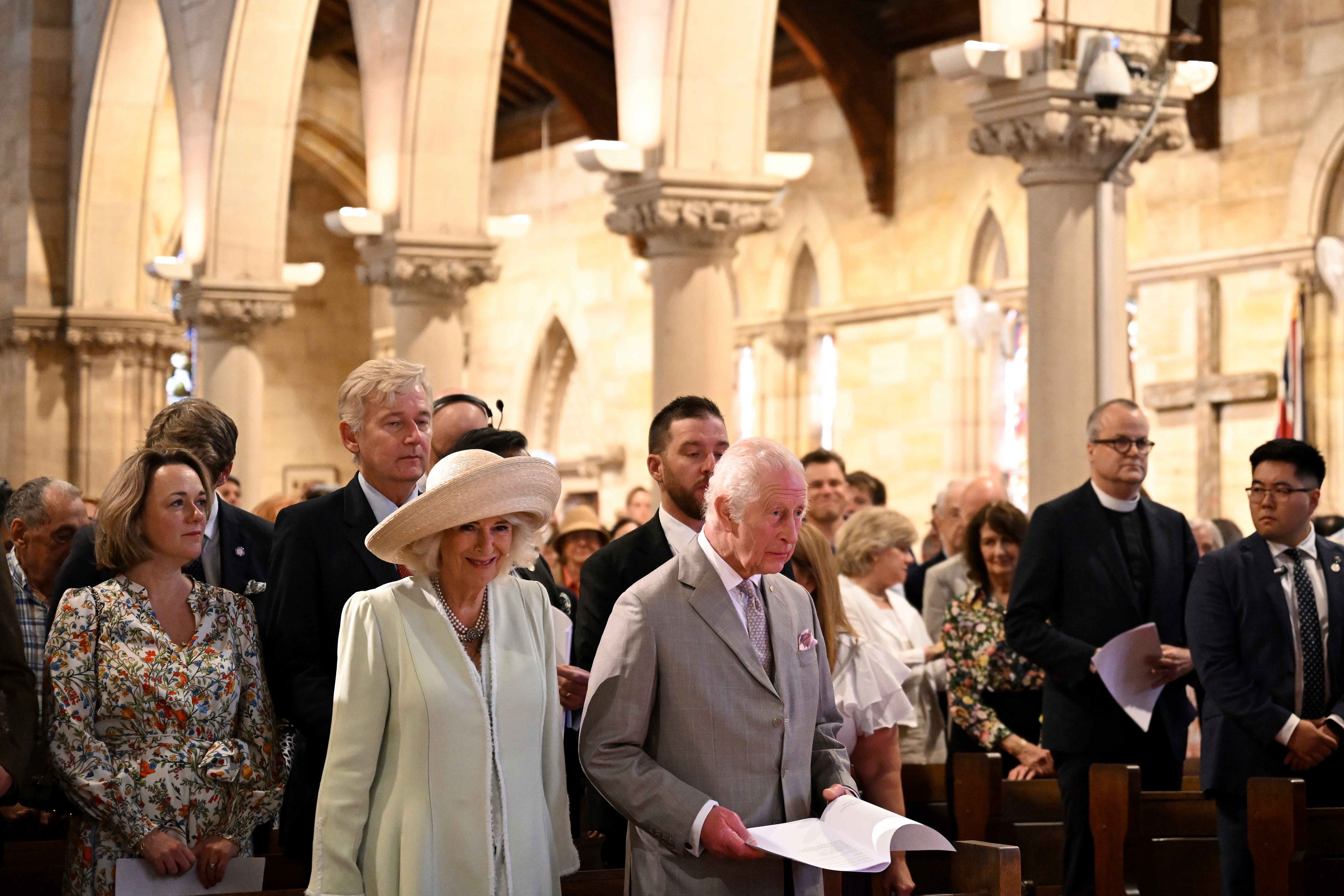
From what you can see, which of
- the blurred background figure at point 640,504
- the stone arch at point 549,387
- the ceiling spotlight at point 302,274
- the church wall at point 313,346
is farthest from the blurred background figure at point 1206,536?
the church wall at point 313,346

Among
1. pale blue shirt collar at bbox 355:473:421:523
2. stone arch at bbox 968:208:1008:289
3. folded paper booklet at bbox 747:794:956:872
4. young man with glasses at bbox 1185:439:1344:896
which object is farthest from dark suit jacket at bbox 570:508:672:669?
stone arch at bbox 968:208:1008:289

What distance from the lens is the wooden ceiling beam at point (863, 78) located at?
14.8m

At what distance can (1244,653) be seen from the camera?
4.66 metres

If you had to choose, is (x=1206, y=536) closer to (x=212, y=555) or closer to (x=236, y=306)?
(x=212, y=555)

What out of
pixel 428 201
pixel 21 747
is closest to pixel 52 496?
pixel 21 747

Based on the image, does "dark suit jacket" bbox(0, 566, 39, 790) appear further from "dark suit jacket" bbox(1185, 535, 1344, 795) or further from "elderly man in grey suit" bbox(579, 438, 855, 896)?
"dark suit jacket" bbox(1185, 535, 1344, 795)

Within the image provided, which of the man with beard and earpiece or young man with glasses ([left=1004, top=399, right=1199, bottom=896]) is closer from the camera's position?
the man with beard and earpiece

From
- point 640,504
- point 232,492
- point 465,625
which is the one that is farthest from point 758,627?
point 640,504

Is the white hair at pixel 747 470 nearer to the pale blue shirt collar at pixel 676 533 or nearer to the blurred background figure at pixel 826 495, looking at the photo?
the pale blue shirt collar at pixel 676 533

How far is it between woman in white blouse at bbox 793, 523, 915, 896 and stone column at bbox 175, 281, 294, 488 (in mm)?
8417

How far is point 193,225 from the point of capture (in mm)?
12312

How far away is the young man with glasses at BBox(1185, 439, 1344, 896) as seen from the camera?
4562mm

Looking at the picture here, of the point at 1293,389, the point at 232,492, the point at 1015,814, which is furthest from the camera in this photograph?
the point at 1293,389

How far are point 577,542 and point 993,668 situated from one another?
88.2 inches
